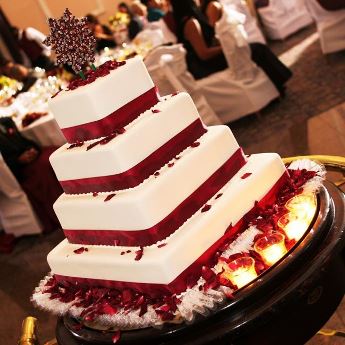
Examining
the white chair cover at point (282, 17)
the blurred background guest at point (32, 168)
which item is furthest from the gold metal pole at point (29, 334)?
the white chair cover at point (282, 17)

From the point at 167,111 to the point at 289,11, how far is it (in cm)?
773

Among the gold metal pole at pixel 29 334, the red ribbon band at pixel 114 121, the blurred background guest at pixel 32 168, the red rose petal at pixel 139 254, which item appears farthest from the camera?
the blurred background guest at pixel 32 168

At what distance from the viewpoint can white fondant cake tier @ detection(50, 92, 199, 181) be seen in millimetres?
1664

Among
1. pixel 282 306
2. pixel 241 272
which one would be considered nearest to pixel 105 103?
pixel 241 272

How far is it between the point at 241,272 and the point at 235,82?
398cm

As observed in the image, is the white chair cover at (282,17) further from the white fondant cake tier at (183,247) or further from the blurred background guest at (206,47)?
the white fondant cake tier at (183,247)

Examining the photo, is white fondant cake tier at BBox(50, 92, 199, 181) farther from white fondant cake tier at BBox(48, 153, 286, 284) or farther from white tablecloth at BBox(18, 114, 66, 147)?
white tablecloth at BBox(18, 114, 66, 147)

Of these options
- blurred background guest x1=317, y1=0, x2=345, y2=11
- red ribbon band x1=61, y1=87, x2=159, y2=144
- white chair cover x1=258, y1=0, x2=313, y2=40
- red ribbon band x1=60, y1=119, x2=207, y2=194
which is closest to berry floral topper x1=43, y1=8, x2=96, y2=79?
red ribbon band x1=61, y1=87, x2=159, y2=144

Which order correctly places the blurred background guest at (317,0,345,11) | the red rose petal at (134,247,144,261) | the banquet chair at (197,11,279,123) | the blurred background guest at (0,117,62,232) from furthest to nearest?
1. the blurred background guest at (317,0,345,11)
2. the banquet chair at (197,11,279,123)
3. the blurred background guest at (0,117,62,232)
4. the red rose petal at (134,247,144,261)

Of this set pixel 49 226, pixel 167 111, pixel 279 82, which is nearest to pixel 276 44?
pixel 279 82

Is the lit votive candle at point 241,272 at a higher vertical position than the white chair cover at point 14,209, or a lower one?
higher

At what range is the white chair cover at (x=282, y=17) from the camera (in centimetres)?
851

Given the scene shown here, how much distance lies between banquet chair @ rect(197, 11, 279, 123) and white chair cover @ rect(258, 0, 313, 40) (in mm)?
3552

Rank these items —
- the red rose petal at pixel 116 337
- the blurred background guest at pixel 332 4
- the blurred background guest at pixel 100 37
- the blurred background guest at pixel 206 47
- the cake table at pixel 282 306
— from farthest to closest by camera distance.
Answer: the blurred background guest at pixel 100 37 → the blurred background guest at pixel 332 4 → the blurred background guest at pixel 206 47 → the red rose petal at pixel 116 337 → the cake table at pixel 282 306
